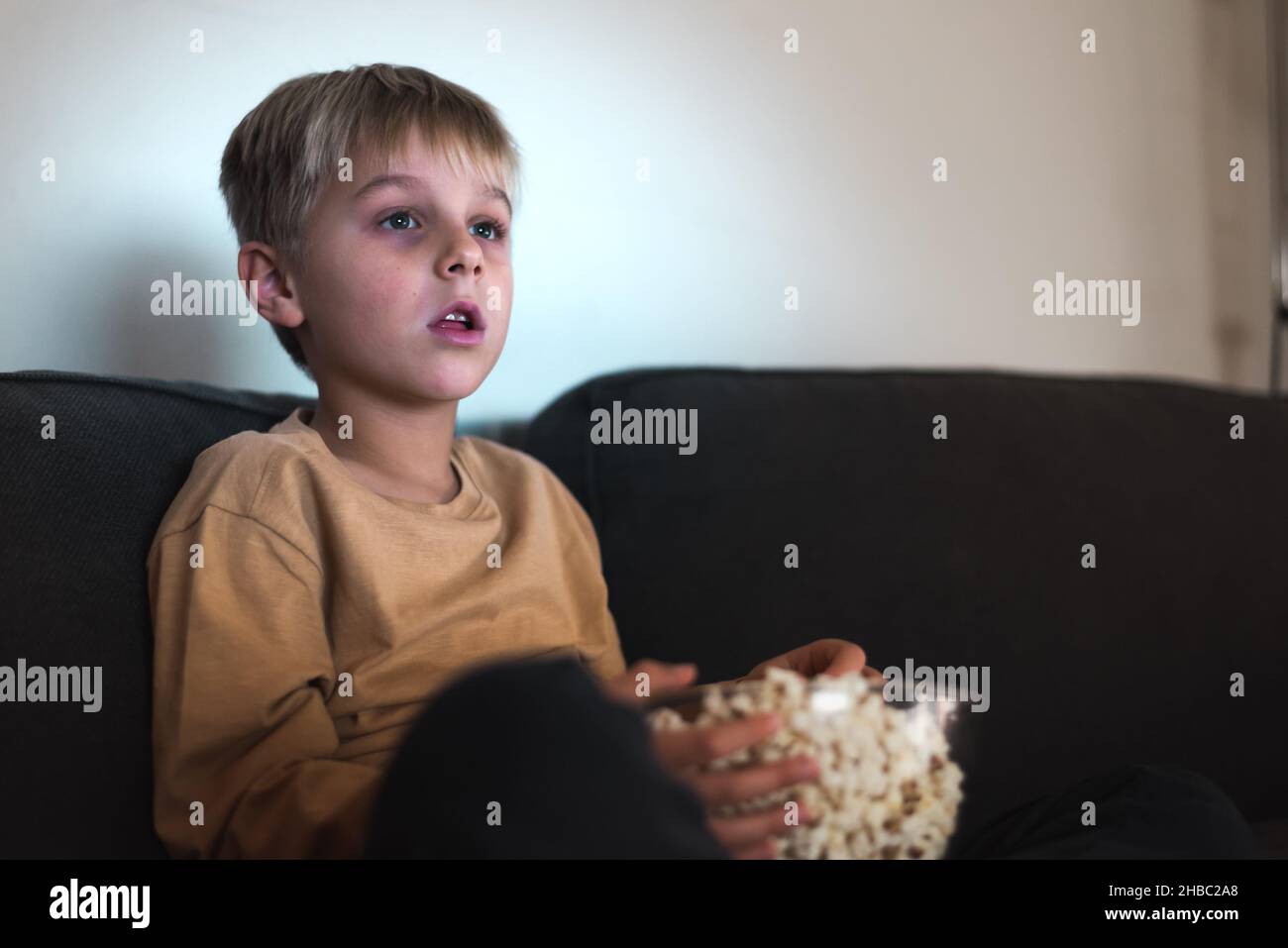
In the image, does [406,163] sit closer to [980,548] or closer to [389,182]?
[389,182]

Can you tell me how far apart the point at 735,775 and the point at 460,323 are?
488 millimetres

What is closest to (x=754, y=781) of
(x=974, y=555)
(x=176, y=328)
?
(x=974, y=555)

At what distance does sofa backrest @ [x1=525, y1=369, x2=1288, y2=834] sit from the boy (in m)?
0.12

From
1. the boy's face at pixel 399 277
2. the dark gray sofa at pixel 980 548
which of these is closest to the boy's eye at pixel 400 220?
the boy's face at pixel 399 277

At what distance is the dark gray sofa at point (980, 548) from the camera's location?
3.57ft

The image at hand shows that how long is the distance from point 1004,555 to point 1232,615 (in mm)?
251

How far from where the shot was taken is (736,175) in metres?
1.51

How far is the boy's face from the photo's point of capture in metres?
0.87

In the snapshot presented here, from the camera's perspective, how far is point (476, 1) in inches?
50.3

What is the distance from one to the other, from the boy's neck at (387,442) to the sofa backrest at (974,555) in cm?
24

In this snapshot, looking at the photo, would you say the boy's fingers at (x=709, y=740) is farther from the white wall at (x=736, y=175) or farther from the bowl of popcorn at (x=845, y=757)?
the white wall at (x=736, y=175)
